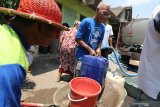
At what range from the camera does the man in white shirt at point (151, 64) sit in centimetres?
Answer: 232

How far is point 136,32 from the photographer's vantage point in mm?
13781

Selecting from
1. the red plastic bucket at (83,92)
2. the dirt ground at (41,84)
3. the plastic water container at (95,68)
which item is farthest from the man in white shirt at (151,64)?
the dirt ground at (41,84)

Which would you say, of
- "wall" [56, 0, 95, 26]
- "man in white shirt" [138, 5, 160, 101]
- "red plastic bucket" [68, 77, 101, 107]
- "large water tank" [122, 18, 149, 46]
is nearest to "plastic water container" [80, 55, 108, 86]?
"red plastic bucket" [68, 77, 101, 107]

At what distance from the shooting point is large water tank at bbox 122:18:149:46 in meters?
13.4

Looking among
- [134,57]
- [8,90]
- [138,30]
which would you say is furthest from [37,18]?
[138,30]

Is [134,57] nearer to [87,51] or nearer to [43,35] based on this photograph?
[87,51]

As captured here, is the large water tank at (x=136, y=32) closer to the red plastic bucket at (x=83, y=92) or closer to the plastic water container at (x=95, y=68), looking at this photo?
the plastic water container at (x=95, y=68)

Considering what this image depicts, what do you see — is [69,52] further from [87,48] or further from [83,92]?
[83,92]

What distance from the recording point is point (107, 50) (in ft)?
17.2

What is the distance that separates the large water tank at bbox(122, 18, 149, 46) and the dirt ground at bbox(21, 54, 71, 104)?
639 cm

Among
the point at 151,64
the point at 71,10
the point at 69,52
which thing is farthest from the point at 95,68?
the point at 71,10

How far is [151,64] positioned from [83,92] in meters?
1.19

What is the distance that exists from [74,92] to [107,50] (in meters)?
2.24

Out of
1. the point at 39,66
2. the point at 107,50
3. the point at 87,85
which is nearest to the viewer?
the point at 87,85
